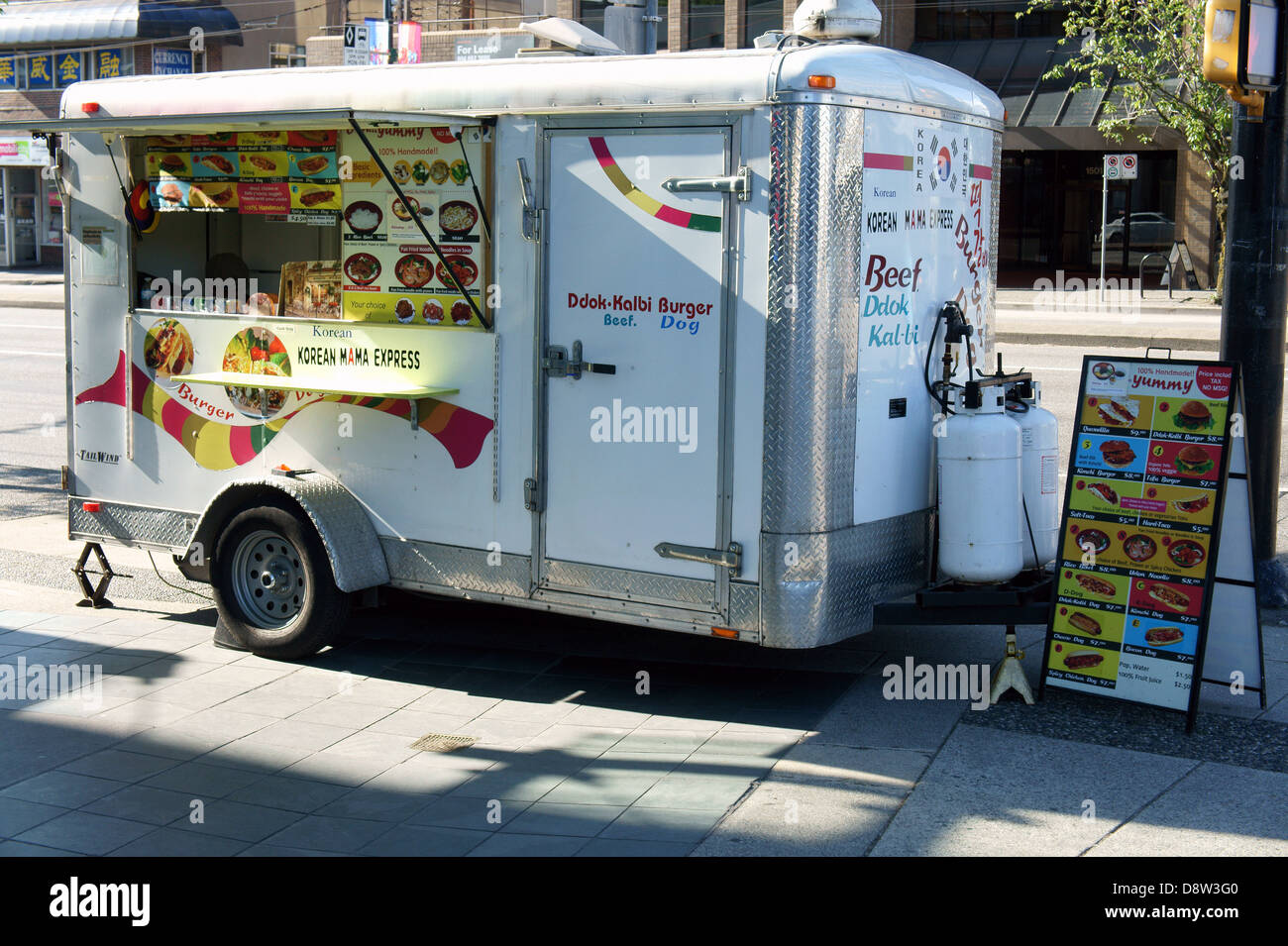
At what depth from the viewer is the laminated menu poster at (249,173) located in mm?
7438

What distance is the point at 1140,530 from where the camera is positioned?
6273 mm

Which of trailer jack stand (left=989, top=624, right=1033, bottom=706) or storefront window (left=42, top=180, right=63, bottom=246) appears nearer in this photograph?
trailer jack stand (left=989, top=624, right=1033, bottom=706)

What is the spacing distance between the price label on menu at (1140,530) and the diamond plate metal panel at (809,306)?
3.80 ft

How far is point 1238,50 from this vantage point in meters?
7.36

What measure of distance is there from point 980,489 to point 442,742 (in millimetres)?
2627

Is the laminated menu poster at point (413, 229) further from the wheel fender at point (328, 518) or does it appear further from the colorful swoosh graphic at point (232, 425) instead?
the wheel fender at point (328, 518)

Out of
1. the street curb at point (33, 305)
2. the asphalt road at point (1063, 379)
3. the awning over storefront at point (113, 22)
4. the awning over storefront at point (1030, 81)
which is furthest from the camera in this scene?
the awning over storefront at point (113, 22)

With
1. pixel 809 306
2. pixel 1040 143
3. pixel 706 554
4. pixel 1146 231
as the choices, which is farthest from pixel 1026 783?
pixel 1146 231

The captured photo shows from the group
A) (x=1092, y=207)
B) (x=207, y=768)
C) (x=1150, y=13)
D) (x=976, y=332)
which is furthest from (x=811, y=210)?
(x=1092, y=207)

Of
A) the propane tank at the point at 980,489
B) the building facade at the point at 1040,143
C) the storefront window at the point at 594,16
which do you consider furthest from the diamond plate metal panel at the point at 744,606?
the storefront window at the point at 594,16

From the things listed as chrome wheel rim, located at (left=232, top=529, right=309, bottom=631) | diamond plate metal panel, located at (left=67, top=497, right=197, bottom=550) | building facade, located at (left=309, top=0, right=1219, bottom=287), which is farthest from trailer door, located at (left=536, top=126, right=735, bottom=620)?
building facade, located at (left=309, top=0, right=1219, bottom=287)

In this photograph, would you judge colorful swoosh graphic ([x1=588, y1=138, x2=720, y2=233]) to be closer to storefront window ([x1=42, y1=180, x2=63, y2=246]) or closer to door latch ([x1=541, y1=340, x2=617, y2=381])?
door latch ([x1=541, y1=340, x2=617, y2=381])

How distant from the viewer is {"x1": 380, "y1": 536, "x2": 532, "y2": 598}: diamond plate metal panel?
22.3ft

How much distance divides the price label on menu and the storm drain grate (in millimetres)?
2604
